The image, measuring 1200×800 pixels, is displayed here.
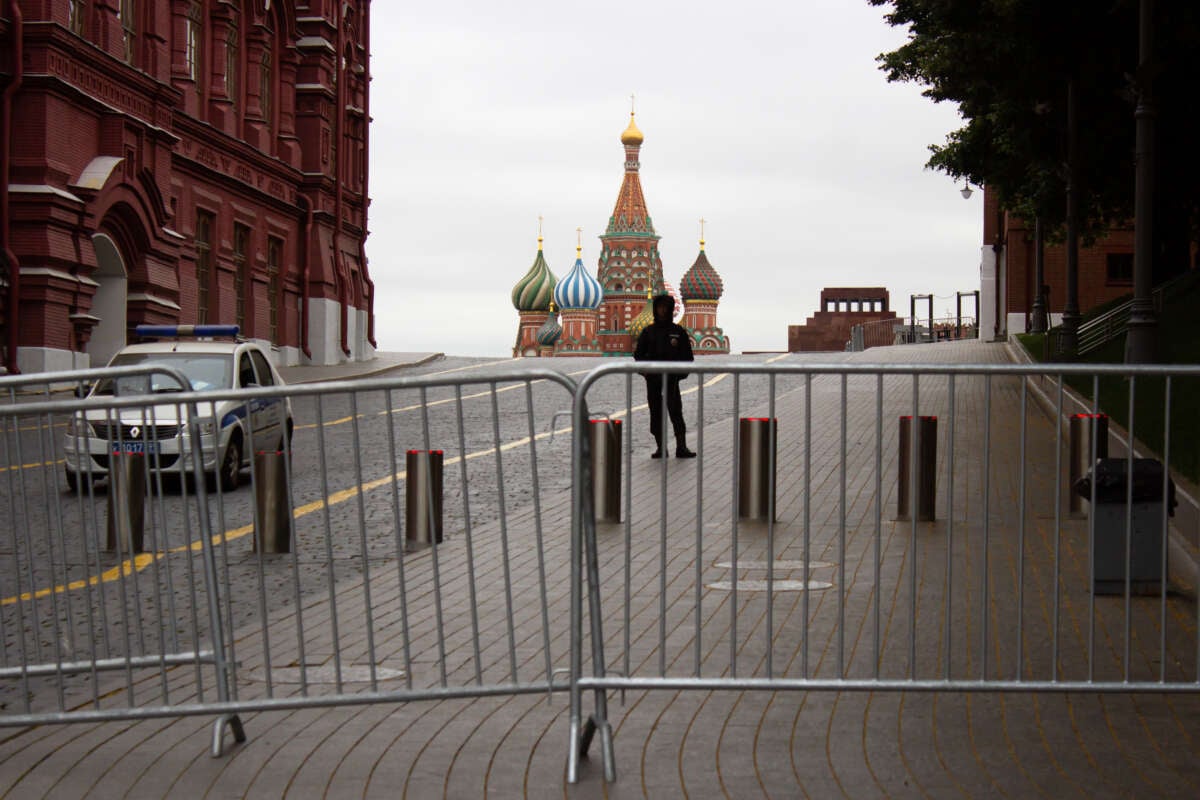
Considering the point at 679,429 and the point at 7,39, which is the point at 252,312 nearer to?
the point at 7,39

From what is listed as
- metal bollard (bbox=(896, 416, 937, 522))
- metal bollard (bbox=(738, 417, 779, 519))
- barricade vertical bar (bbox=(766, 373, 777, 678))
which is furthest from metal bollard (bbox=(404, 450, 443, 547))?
metal bollard (bbox=(738, 417, 779, 519))

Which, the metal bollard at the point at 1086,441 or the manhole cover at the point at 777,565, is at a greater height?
the metal bollard at the point at 1086,441

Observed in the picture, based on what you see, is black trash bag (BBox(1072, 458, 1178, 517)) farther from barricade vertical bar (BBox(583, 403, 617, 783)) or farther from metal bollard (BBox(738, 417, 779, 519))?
metal bollard (BBox(738, 417, 779, 519))

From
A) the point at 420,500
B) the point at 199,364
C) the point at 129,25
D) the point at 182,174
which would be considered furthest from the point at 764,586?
the point at 182,174

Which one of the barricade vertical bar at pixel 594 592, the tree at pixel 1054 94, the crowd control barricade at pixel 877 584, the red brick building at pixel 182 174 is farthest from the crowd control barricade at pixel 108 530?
the red brick building at pixel 182 174

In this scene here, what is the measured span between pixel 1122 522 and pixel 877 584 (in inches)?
121

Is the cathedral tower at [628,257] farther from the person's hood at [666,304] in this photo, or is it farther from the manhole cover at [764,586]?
the manhole cover at [764,586]

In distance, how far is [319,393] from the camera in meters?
5.96

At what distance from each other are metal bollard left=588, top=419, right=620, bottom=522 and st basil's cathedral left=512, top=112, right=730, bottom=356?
493 ft

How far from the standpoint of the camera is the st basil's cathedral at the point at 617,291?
164 metres

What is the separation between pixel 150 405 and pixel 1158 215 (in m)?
30.3

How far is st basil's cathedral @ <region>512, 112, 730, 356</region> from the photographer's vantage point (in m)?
164

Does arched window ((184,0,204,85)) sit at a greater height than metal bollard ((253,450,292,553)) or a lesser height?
greater

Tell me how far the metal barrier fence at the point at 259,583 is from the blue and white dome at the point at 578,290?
506 feet
